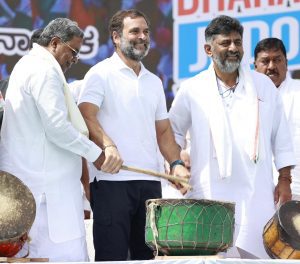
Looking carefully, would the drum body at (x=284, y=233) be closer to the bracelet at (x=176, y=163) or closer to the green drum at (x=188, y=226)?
the green drum at (x=188, y=226)

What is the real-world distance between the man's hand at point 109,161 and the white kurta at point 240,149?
29.8 inches

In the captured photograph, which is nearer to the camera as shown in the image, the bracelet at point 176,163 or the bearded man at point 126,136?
the bearded man at point 126,136

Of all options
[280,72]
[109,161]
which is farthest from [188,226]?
[280,72]

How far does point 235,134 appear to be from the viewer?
675 centimetres

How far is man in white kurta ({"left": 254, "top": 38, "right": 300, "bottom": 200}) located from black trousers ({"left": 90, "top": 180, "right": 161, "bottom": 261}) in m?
1.41

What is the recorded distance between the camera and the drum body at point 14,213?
5785mm

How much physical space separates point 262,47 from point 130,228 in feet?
6.30

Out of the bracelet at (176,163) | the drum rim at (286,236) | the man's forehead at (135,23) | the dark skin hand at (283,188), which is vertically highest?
the man's forehead at (135,23)

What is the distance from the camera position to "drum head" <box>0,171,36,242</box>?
584 centimetres

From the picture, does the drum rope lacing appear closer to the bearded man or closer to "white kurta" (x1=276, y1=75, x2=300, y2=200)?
the bearded man

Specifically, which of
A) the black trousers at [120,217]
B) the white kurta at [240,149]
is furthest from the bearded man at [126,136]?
the white kurta at [240,149]

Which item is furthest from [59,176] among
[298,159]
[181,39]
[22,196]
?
[181,39]

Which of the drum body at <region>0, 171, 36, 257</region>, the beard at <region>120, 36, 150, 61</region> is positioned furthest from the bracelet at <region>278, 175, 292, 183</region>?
the drum body at <region>0, 171, 36, 257</region>

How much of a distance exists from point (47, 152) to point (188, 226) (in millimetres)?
896
